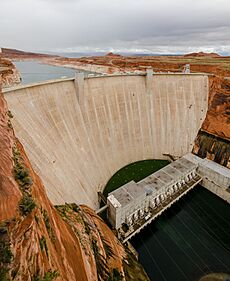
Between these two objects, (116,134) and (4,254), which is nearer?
(4,254)

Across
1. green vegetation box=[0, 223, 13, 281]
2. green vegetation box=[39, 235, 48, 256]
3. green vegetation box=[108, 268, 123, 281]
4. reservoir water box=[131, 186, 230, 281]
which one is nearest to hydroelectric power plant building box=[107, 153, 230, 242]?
reservoir water box=[131, 186, 230, 281]

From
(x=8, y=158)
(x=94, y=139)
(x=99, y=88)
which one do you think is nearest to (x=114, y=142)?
(x=94, y=139)

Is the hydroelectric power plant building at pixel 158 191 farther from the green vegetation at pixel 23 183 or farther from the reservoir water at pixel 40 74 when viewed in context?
the reservoir water at pixel 40 74

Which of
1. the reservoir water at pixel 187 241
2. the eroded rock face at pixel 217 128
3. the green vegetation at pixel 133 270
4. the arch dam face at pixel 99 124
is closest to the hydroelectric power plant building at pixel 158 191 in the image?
the reservoir water at pixel 187 241

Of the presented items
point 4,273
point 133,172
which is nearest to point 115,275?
point 4,273

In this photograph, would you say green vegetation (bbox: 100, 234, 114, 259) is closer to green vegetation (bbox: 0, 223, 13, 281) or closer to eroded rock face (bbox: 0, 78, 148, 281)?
eroded rock face (bbox: 0, 78, 148, 281)

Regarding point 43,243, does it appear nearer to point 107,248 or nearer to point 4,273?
point 4,273
